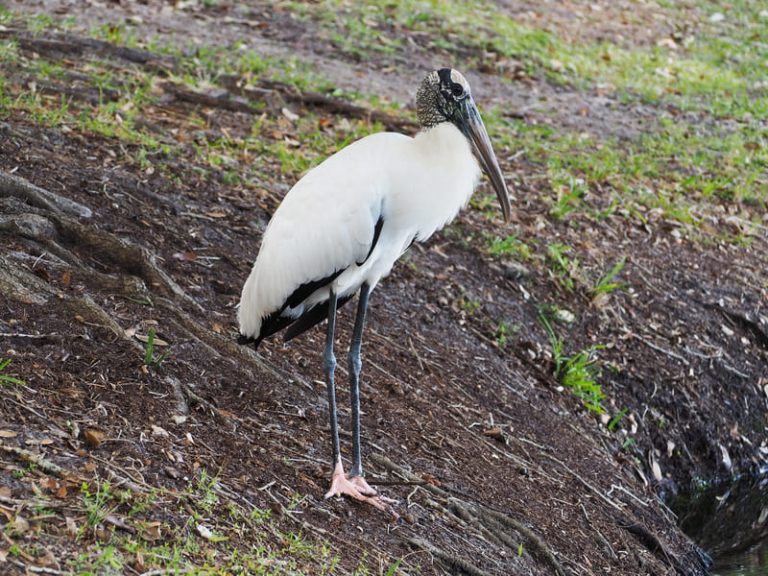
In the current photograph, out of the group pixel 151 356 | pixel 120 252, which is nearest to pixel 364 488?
pixel 151 356

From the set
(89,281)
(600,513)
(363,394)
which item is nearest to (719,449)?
(600,513)

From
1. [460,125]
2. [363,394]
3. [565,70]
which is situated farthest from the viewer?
[565,70]

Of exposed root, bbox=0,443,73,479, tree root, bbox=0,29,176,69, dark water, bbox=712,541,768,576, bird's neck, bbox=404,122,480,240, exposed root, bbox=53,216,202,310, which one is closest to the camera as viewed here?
exposed root, bbox=0,443,73,479

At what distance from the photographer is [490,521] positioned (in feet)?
14.7

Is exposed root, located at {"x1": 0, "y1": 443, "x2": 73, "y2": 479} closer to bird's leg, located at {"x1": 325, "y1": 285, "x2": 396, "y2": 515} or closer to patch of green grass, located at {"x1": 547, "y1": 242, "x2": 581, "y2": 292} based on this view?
bird's leg, located at {"x1": 325, "y1": 285, "x2": 396, "y2": 515}

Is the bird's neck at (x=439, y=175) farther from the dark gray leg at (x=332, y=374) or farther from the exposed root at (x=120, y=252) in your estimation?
the exposed root at (x=120, y=252)

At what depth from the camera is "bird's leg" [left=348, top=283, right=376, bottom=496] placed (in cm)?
421

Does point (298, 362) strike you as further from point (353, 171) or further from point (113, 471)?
point (113, 471)

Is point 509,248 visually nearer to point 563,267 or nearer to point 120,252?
point 563,267

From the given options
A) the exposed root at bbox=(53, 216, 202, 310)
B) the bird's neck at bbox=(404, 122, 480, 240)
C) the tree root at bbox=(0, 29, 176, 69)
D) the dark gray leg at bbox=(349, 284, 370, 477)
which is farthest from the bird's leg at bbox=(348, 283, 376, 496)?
the tree root at bbox=(0, 29, 176, 69)

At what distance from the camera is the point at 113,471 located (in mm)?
3541

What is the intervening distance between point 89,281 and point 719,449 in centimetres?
375

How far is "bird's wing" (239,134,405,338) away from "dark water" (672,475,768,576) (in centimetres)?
271

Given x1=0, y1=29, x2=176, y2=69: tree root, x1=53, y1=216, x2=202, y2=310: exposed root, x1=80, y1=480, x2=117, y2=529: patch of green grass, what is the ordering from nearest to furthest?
x1=80, y1=480, x2=117, y2=529: patch of green grass, x1=53, y1=216, x2=202, y2=310: exposed root, x1=0, y1=29, x2=176, y2=69: tree root
